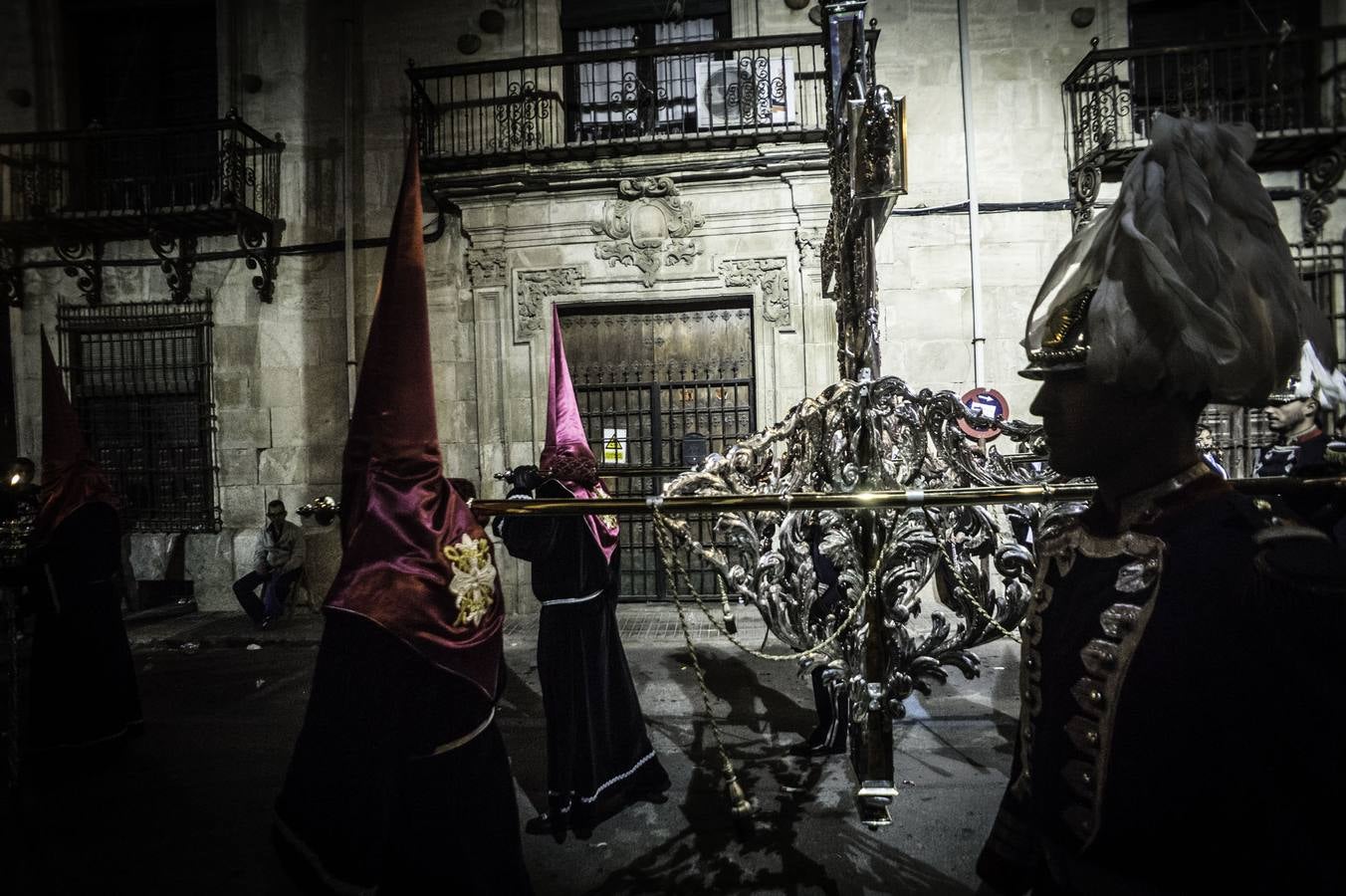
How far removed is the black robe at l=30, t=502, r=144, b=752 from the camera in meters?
4.22

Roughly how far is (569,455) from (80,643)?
3.70 metres

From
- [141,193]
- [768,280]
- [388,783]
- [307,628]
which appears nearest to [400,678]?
[388,783]

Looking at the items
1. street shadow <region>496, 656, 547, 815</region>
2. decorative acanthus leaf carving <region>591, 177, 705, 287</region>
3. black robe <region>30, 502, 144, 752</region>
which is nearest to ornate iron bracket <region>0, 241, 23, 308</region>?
black robe <region>30, 502, 144, 752</region>

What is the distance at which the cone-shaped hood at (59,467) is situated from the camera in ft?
14.0

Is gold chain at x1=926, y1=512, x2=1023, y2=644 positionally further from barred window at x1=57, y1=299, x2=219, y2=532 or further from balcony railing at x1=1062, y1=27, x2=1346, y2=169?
barred window at x1=57, y1=299, x2=219, y2=532

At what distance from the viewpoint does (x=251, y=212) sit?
8.49m

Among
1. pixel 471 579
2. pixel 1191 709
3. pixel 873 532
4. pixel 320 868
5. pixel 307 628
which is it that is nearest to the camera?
pixel 1191 709

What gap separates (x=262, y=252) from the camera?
8.83 metres

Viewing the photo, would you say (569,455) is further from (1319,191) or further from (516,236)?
(1319,191)

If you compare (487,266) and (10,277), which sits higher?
(10,277)

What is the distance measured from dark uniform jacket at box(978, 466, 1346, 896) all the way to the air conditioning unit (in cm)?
762

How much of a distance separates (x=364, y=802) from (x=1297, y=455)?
562cm

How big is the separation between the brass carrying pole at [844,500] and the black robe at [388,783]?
720 millimetres

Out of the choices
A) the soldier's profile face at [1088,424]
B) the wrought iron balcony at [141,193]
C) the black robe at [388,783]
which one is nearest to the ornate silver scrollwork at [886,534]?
the black robe at [388,783]
